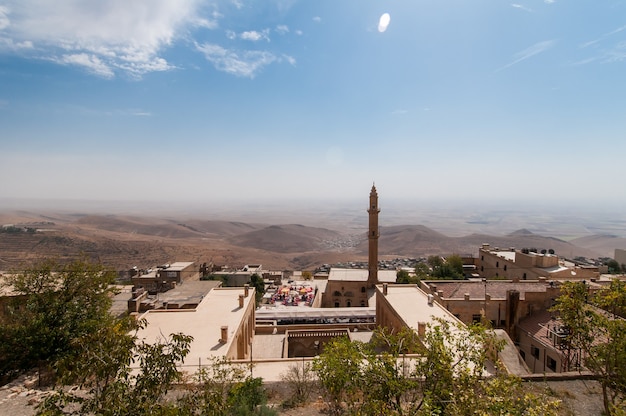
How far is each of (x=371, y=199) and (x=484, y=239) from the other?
11396cm

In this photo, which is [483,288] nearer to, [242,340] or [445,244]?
[242,340]

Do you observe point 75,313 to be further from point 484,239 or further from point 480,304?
point 484,239

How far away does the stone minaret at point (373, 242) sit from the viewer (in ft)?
131

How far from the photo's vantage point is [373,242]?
4072cm

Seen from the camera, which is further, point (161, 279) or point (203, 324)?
point (161, 279)

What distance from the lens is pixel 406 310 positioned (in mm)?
21250

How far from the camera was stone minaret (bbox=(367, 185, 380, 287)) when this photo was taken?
4000cm

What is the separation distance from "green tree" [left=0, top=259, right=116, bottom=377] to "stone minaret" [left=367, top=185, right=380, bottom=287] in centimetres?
2812

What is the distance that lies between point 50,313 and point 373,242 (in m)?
31.7

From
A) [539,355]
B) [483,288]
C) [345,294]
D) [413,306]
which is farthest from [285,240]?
[539,355]

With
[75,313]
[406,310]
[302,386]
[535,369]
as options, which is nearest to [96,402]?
[302,386]

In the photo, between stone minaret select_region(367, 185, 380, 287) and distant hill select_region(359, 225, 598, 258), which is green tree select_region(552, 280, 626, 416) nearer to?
stone minaret select_region(367, 185, 380, 287)

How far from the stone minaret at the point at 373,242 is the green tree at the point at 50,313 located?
28117mm

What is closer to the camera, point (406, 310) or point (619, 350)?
point (619, 350)
